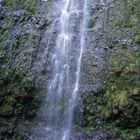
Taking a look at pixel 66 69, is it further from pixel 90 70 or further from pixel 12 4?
pixel 12 4

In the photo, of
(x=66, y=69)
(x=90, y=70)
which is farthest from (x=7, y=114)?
(x=90, y=70)

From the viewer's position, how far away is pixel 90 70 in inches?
522

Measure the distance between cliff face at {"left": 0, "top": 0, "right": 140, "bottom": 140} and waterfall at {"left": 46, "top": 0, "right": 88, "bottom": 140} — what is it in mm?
318

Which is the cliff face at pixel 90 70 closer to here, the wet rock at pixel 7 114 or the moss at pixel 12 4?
the wet rock at pixel 7 114

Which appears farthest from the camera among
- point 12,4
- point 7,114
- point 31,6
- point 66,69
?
point 12,4

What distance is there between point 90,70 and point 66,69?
1.06 meters

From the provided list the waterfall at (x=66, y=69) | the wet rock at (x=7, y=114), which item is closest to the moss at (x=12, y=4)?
the waterfall at (x=66, y=69)

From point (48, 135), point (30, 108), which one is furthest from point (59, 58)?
point (48, 135)

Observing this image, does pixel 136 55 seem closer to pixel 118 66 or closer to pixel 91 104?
pixel 118 66

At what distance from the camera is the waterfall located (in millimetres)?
12297

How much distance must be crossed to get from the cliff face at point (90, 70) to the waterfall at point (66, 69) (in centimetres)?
32

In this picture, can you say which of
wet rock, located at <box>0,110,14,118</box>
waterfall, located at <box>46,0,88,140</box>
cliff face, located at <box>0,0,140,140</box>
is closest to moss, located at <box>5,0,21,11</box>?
cliff face, located at <box>0,0,140,140</box>

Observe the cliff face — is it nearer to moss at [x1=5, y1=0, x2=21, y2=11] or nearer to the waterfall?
the waterfall

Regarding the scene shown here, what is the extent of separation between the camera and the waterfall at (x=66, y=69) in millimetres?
12297
